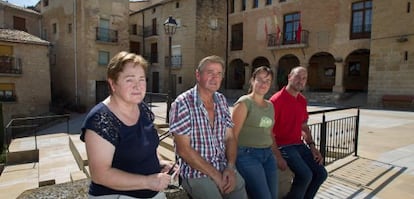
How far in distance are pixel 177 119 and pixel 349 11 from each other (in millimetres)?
18341

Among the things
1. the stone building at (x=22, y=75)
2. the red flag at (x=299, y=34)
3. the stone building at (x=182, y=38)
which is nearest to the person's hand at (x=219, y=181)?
the red flag at (x=299, y=34)

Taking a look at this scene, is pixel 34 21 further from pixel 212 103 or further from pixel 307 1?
pixel 212 103

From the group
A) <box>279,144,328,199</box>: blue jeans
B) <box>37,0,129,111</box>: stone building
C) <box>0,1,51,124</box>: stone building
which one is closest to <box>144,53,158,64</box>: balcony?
<box>37,0,129,111</box>: stone building

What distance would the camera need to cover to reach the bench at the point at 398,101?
13.3 m

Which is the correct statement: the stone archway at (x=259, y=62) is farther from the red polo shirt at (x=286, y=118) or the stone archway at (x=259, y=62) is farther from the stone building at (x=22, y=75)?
the red polo shirt at (x=286, y=118)

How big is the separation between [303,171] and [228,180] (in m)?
1.14

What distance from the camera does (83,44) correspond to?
18391 mm

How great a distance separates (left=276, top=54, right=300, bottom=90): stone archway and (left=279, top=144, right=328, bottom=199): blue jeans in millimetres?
19659

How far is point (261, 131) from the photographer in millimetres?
2584

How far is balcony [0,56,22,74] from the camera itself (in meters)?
15.9

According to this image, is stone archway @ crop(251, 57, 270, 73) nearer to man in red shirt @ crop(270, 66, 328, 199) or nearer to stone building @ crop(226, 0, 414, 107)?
stone building @ crop(226, 0, 414, 107)

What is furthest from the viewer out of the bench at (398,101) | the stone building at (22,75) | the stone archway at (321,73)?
the stone archway at (321,73)

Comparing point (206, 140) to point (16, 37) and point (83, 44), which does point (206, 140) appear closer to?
point (83, 44)

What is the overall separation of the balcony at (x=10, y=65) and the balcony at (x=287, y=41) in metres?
17.5
